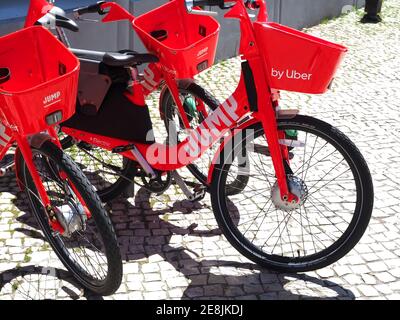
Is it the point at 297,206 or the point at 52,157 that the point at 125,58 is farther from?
the point at 297,206

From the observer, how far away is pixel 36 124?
9.67ft

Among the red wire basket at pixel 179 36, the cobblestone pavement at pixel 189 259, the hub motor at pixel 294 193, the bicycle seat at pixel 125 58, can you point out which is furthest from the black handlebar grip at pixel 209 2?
the cobblestone pavement at pixel 189 259

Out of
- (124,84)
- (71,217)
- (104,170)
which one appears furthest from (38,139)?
(104,170)

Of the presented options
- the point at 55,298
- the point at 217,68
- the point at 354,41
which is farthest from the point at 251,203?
the point at 354,41

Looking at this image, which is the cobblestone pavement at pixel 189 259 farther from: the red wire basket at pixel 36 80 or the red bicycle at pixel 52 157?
the red wire basket at pixel 36 80

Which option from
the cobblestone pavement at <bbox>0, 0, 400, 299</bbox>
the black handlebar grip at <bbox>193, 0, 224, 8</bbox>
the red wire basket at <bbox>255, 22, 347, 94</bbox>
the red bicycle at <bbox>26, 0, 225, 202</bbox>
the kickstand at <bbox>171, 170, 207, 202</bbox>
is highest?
the black handlebar grip at <bbox>193, 0, 224, 8</bbox>

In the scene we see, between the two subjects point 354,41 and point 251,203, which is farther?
point 354,41

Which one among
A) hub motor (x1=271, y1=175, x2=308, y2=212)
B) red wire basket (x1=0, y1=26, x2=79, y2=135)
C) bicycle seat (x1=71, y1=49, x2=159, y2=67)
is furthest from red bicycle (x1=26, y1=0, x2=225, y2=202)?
hub motor (x1=271, y1=175, x2=308, y2=212)

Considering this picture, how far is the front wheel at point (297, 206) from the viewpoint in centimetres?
334

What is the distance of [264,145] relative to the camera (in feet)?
13.7

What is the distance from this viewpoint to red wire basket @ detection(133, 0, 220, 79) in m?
3.61

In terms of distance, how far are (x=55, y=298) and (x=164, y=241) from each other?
2.76ft

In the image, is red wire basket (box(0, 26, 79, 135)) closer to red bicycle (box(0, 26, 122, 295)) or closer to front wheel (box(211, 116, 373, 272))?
red bicycle (box(0, 26, 122, 295))

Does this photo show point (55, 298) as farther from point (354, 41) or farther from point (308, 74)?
point (354, 41)
